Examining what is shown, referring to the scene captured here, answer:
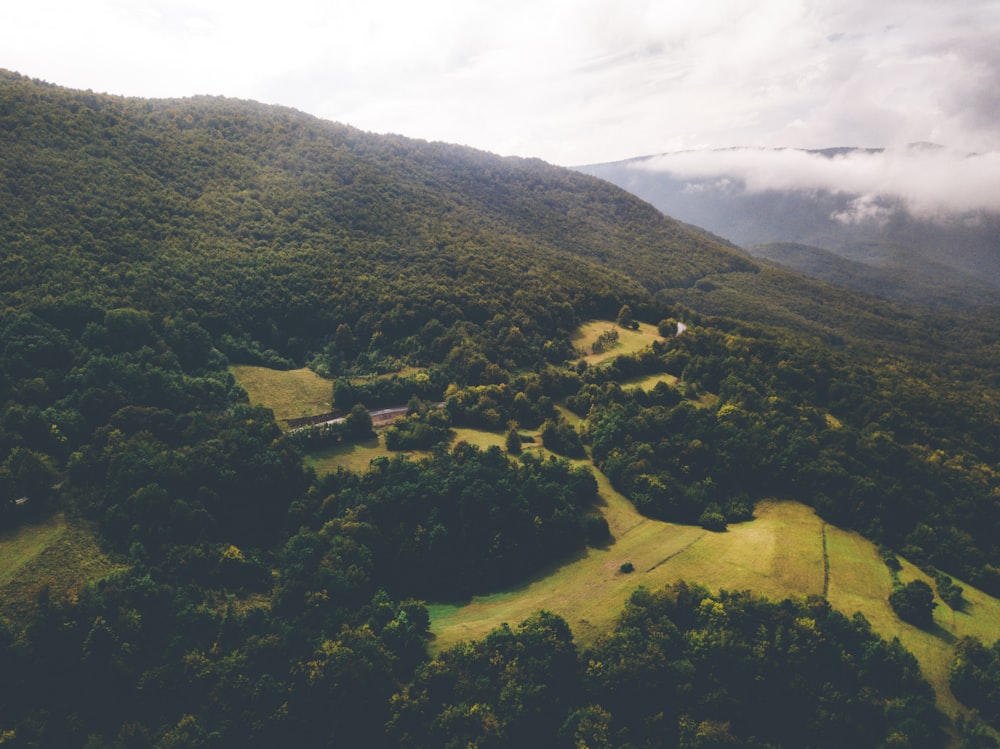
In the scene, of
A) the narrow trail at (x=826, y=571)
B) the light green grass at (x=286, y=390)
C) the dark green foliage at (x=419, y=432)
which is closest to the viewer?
the narrow trail at (x=826, y=571)

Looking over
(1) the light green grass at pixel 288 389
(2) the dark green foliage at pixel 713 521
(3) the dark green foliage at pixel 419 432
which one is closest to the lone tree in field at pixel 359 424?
(3) the dark green foliage at pixel 419 432

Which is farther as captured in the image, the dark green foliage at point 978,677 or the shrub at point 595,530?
the shrub at point 595,530

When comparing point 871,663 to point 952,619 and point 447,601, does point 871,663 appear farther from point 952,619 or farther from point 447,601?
point 447,601

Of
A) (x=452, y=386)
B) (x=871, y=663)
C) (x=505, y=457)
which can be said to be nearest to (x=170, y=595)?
(x=505, y=457)

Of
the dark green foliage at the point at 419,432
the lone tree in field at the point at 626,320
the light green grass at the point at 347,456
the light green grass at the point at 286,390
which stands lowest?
the light green grass at the point at 347,456

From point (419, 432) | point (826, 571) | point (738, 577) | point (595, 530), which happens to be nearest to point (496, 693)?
point (595, 530)

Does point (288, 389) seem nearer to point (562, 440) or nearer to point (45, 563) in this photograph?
point (45, 563)

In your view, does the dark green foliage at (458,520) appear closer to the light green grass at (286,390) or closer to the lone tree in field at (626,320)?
the light green grass at (286,390)
